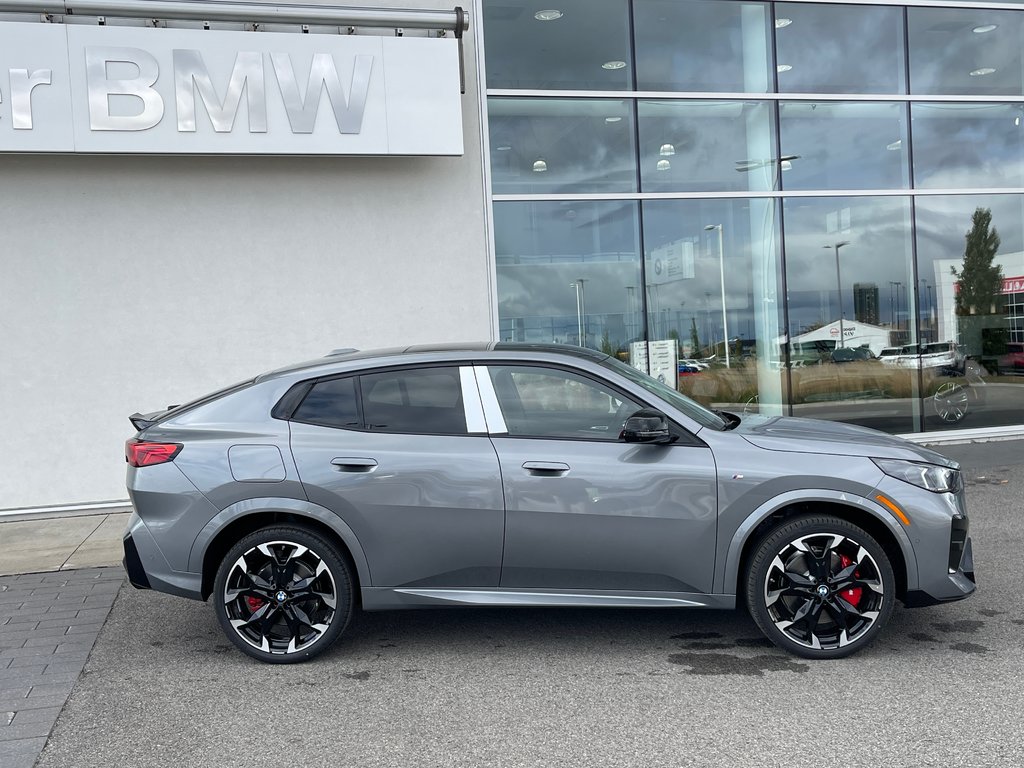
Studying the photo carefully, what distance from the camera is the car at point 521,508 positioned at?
14.4 ft

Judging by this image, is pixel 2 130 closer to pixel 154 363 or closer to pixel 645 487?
pixel 154 363

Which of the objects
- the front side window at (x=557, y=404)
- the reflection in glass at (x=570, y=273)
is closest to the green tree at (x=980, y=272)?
the reflection in glass at (x=570, y=273)

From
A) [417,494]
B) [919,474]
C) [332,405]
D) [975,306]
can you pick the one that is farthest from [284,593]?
[975,306]

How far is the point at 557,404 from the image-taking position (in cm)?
474

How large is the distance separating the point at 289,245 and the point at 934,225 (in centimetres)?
846

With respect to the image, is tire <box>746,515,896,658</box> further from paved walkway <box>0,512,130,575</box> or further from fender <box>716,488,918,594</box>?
paved walkway <box>0,512,130,575</box>

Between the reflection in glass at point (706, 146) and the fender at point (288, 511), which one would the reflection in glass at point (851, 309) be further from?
the fender at point (288, 511)

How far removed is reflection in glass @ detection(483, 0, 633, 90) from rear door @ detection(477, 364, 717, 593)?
728cm

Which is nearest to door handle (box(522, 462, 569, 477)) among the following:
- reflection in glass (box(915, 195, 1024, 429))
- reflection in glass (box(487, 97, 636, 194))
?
reflection in glass (box(487, 97, 636, 194))

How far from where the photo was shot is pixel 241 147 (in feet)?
29.8

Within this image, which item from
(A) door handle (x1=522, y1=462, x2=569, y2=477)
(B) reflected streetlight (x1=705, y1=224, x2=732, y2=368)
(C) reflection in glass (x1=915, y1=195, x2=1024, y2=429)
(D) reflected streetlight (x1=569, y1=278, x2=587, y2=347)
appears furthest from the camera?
(C) reflection in glass (x1=915, y1=195, x2=1024, y2=429)

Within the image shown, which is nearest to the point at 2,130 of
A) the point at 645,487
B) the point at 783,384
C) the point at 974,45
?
the point at 645,487

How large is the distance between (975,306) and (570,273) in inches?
228

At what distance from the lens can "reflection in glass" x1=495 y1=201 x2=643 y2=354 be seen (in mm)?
10594
